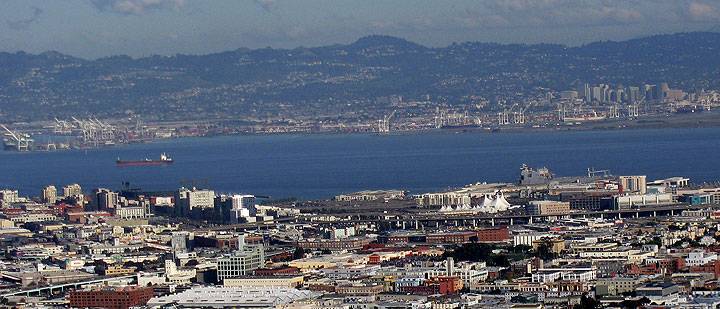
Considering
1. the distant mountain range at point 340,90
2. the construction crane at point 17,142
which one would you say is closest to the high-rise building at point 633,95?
the distant mountain range at point 340,90

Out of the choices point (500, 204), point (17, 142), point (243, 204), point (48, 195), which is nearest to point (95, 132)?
point (17, 142)

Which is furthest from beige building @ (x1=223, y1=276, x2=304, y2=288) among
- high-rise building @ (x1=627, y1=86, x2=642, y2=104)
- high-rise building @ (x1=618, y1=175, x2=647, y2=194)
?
high-rise building @ (x1=627, y1=86, x2=642, y2=104)

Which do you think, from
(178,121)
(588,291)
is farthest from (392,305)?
(178,121)

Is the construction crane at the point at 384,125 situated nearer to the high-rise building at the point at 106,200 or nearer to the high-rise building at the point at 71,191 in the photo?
the high-rise building at the point at 71,191

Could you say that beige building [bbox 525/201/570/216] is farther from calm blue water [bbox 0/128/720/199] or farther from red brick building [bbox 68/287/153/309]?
red brick building [bbox 68/287/153/309]

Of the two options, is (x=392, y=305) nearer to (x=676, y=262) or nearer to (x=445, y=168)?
(x=676, y=262)
